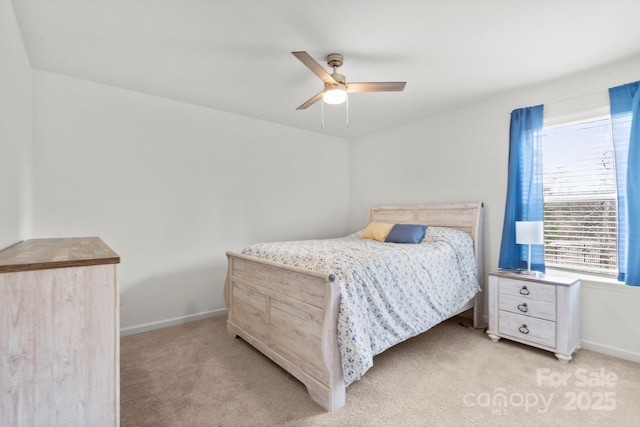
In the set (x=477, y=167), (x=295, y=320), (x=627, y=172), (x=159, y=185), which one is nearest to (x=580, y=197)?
→ (x=627, y=172)

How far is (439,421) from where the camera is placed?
5.77 ft

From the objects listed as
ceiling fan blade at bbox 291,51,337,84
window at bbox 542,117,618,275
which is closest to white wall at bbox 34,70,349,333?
ceiling fan blade at bbox 291,51,337,84

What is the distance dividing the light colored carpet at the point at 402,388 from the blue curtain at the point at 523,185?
85 cm

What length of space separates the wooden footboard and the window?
247cm

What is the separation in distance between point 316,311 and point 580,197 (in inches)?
106

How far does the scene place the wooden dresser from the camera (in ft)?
3.63

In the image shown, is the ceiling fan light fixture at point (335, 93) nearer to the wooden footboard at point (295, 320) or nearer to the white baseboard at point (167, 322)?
the wooden footboard at point (295, 320)

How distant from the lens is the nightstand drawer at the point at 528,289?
2555mm

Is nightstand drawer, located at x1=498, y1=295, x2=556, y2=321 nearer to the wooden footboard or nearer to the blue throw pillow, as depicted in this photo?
the blue throw pillow

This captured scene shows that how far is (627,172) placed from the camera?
2436mm

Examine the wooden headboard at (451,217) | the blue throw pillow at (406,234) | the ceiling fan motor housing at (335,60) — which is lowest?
the blue throw pillow at (406,234)

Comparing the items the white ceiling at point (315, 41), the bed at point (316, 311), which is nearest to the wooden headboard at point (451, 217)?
the bed at point (316, 311)

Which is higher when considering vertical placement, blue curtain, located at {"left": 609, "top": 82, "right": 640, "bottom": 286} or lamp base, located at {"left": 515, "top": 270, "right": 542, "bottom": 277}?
blue curtain, located at {"left": 609, "top": 82, "right": 640, "bottom": 286}

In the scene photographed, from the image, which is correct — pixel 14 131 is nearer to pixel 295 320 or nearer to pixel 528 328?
pixel 295 320
